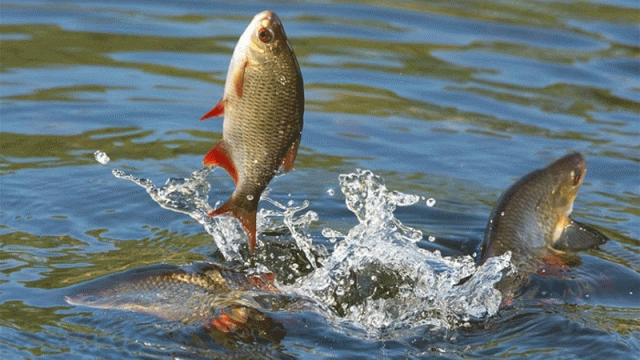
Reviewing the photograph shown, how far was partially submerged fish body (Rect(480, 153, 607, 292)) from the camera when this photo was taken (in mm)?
5863

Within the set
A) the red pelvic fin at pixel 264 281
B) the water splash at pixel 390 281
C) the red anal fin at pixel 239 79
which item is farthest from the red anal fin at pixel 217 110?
the water splash at pixel 390 281

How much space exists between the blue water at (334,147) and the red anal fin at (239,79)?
43.1 inches

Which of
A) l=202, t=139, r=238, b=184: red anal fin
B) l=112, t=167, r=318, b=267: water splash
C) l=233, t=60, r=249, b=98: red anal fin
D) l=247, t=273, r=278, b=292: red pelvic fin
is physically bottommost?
l=247, t=273, r=278, b=292: red pelvic fin

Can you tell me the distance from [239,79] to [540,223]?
255 cm

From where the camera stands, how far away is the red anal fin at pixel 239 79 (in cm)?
448

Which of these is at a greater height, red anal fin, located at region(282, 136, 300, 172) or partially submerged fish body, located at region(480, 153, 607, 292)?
red anal fin, located at region(282, 136, 300, 172)

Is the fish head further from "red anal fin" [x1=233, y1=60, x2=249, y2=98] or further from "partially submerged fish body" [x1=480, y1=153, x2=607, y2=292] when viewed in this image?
"partially submerged fish body" [x1=480, y1=153, x2=607, y2=292]

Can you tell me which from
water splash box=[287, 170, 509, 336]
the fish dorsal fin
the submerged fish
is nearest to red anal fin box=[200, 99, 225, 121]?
the submerged fish

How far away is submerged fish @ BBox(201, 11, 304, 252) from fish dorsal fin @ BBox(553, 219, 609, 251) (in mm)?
2270

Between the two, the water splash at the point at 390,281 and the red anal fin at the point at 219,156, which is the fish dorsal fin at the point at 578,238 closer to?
the water splash at the point at 390,281

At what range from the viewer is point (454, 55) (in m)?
10.6

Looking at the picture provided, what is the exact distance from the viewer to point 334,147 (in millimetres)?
7918

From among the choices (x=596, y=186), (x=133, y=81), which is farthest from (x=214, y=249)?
(x=133, y=81)

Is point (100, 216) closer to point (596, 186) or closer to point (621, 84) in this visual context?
point (596, 186)
